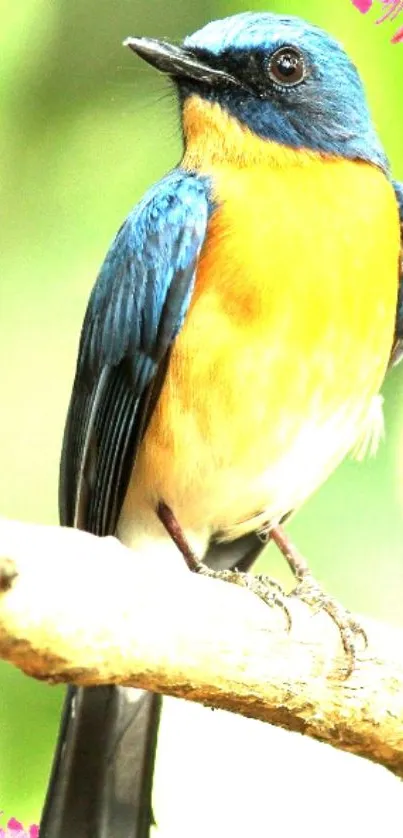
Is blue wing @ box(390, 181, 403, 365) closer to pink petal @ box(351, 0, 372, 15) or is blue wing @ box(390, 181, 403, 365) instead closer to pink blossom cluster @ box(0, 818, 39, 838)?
pink petal @ box(351, 0, 372, 15)

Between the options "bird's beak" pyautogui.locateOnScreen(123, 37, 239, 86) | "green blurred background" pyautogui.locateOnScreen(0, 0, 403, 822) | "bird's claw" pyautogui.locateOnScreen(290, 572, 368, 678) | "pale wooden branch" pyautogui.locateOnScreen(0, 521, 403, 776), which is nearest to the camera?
"pale wooden branch" pyautogui.locateOnScreen(0, 521, 403, 776)

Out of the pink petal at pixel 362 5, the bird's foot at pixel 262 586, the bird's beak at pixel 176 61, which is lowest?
the bird's foot at pixel 262 586

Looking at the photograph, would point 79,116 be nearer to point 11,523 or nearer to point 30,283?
point 30,283

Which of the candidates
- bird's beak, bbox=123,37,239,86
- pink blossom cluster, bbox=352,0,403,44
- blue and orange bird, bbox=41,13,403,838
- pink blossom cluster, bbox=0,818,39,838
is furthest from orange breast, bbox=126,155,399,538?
pink blossom cluster, bbox=0,818,39,838

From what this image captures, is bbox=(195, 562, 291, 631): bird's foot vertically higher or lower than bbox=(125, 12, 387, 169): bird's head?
lower

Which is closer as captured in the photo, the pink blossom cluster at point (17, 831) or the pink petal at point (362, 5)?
the pink blossom cluster at point (17, 831)

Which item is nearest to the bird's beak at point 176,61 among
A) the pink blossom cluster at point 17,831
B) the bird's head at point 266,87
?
the bird's head at point 266,87

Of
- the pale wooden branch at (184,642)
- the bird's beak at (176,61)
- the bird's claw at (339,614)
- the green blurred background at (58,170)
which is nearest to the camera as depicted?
the pale wooden branch at (184,642)

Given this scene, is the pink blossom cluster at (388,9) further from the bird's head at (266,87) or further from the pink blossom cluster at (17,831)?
the pink blossom cluster at (17,831)
